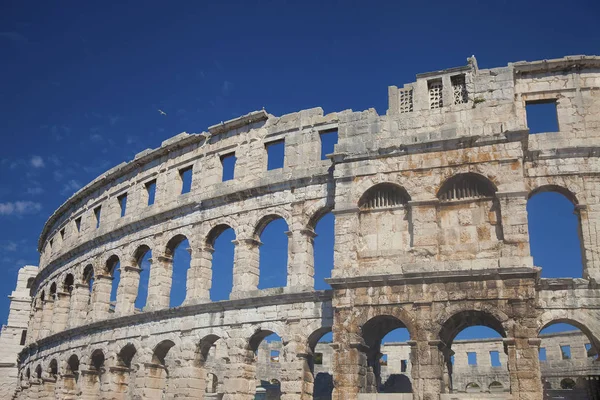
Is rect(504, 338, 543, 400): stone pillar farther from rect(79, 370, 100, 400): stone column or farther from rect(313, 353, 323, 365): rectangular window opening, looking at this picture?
rect(313, 353, 323, 365): rectangular window opening

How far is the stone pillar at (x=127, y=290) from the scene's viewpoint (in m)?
24.0

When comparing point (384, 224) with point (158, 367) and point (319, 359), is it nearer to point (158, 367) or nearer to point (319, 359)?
point (158, 367)

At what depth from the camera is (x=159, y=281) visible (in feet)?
74.5

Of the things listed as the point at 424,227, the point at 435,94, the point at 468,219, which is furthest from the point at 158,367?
the point at 435,94

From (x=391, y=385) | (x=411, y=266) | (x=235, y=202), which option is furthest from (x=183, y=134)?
(x=391, y=385)

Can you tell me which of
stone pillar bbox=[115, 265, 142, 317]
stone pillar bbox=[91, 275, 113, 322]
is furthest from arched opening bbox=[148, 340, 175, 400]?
stone pillar bbox=[91, 275, 113, 322]

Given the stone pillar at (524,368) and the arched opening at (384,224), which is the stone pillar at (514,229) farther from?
the arched opening at (384,224)

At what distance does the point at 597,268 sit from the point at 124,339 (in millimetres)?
15503

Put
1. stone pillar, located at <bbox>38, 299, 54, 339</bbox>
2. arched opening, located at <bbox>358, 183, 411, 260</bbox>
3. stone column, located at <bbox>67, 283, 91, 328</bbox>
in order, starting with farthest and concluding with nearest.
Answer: stone pillar, located at <bbox>38, 299, 54, 339</bbox> → stone column, located at <bbox>67, 283, 91, 328</bbox> → arched opening, located at <bbox>358, 183, 411, 260</bbox>

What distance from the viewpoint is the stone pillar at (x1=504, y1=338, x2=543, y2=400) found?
1427 centimetres

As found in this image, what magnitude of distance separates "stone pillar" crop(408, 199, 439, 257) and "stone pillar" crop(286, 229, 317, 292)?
3.90 metres

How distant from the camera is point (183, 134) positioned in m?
24.1

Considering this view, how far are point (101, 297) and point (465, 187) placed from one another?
15542 mm

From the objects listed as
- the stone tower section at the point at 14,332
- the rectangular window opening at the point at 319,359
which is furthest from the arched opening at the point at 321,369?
the stone tower section at the point at 14,332
